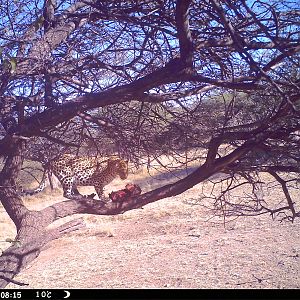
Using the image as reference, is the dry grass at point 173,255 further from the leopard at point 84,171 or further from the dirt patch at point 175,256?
the leopard at point 84,171

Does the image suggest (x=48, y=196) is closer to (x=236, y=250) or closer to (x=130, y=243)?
(x=130, y=243)

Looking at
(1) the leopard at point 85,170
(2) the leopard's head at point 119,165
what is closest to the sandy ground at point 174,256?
(1) the leopard at point 85,170

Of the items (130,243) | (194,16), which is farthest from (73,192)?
(130,243)

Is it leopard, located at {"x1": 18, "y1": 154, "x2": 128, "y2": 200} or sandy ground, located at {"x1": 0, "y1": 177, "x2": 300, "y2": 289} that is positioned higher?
leopard, located at {"x1": 18, "y1": 154, "x2": 128, "y2": 200}

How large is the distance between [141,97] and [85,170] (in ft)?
7.51

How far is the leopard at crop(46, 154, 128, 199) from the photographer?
→ 5.33 m

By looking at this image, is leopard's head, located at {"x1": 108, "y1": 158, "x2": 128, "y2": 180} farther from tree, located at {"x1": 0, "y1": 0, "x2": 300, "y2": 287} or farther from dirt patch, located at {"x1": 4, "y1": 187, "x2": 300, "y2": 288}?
dirt patch, located at {"x1": 4, "y1": 187, "x2": 300, "y2": 288}

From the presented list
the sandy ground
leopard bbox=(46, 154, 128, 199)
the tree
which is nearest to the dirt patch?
the sandy ground

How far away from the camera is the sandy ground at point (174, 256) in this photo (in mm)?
7488

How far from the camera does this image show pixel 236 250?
362 inches

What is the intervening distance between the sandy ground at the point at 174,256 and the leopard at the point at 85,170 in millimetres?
2273

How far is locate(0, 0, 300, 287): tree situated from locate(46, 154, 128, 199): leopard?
0.33 meters

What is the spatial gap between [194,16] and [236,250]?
6.19m

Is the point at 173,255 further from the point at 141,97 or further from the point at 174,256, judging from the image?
the point at 141,97
